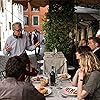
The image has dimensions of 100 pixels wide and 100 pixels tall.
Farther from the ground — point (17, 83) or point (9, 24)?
point (17, 83)

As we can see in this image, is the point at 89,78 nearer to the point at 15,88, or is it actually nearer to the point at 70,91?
the point at 70,91

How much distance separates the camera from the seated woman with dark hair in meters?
2.83

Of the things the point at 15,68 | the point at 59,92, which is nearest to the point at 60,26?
the point at 59,92

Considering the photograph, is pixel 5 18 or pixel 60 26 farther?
pixel 5 18

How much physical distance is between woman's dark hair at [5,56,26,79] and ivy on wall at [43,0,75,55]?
5566 mm

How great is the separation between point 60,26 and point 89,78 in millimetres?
5187

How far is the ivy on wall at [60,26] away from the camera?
854cm

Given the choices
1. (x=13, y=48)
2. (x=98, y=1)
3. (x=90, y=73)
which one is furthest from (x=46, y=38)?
(x=90, y=73)

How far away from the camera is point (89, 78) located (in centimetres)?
353

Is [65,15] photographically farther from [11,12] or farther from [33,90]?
[11,12]

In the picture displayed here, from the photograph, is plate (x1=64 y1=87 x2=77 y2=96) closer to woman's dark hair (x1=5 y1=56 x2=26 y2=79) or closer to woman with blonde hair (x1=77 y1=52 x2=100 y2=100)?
woman with blonde hair (x1=77 y1=52 x2=100 y2=100)

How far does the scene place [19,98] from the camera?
2826 mm

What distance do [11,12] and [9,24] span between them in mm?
1617

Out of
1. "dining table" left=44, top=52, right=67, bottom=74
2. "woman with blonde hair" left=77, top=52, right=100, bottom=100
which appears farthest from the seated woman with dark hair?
"dining table" left=44, top=52, right=67, bottom=74
